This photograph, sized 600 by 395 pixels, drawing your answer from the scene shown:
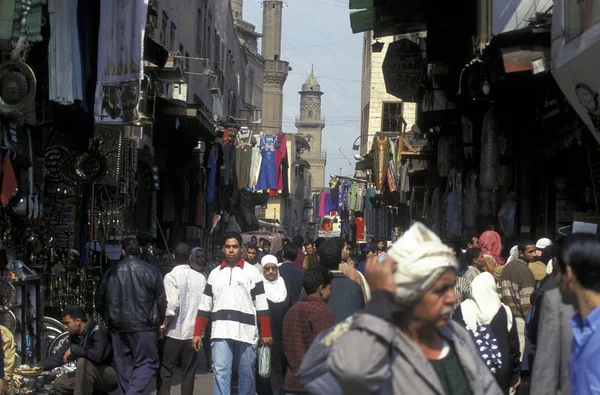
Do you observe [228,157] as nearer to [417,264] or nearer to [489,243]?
[489,243]

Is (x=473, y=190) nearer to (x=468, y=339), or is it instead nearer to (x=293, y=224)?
(x=468, y=339)

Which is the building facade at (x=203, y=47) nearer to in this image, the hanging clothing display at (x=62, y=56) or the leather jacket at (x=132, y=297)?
the hanging clothing display at (x=62, y=56)

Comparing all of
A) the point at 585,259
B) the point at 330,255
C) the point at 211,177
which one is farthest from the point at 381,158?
the point at 585,259

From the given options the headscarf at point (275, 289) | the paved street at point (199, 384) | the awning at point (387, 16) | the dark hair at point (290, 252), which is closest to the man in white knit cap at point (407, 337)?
the headscarf at point (275, 289)

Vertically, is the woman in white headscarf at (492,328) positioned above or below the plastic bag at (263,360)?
above

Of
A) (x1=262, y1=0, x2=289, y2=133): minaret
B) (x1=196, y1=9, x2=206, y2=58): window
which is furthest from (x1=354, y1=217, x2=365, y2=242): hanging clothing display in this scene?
(x1=262, y1=0, x2=289, y2=133): minaret

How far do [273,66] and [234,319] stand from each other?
84.5 metres

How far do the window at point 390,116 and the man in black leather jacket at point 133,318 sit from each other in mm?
38229

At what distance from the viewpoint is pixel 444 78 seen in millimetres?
18438

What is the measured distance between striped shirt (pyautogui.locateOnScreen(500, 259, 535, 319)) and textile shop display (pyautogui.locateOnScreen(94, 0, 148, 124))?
571 centimetres

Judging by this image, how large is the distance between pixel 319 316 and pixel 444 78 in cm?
1214

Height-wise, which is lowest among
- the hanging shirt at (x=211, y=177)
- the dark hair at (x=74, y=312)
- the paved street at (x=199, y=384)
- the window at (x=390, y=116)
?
the paved street at (x=199, y=384)

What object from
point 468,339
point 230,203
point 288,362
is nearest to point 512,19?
point 288,362

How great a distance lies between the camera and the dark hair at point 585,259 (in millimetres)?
4219
